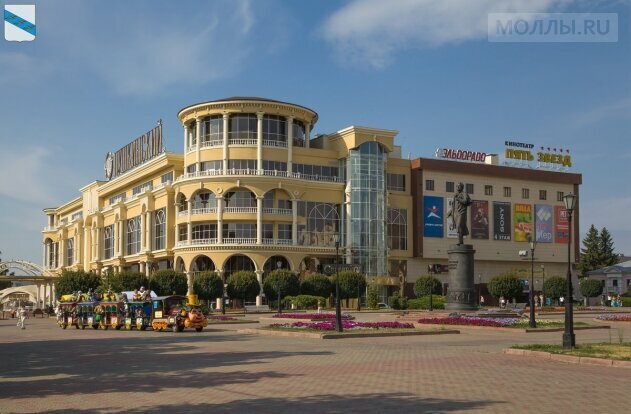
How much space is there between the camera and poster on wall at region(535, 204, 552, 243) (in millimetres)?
95250

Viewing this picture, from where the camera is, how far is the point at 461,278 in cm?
4156

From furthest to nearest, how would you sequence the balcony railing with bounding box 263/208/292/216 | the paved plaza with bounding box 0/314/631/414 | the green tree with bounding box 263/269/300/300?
the balcony railing with bounding box 263/208/292/216, the green tree with bounding box 263/269/300/300, the paved plaza with bounding box 0/314/631/414

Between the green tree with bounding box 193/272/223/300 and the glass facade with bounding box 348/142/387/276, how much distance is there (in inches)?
765

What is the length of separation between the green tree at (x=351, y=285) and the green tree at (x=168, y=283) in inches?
590

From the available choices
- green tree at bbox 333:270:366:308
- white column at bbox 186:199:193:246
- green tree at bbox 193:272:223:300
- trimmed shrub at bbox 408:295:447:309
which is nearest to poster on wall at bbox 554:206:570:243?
trimmed shrub at bbox 408:295:447:309

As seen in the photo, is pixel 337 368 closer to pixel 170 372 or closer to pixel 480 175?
pixel 170 372

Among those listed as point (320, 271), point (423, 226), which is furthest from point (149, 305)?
point (423, 226)

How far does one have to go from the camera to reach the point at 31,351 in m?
25.6

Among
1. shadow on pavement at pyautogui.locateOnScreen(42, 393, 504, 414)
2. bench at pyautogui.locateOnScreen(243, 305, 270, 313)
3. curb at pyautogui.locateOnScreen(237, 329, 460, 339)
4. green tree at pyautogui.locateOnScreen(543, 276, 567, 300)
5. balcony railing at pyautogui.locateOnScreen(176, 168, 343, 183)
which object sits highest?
balcony railing at pyautogui.locateOnScreen(176, 168, 343, 183)

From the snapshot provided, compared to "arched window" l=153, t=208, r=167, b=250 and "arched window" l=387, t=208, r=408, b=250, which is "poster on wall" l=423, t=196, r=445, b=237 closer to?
"arched window" l=387, t=208, r=408, b=250

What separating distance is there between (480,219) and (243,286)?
113ft

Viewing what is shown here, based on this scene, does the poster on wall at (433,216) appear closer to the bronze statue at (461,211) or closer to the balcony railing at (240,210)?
the balcony railing at (240,210)

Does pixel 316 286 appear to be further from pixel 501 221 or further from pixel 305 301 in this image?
pixel 501 221

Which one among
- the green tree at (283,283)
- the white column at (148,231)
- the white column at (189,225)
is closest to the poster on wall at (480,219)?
the green tree at (283,283)
